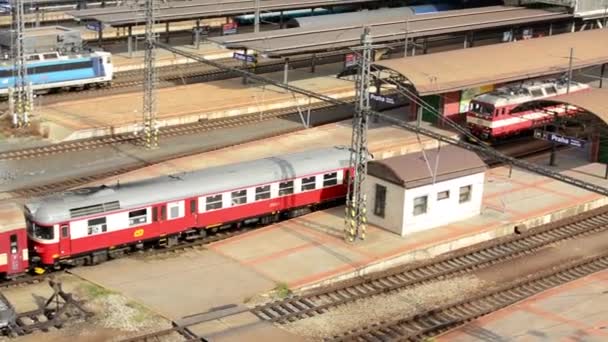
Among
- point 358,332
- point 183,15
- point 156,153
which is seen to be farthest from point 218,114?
point 358,332

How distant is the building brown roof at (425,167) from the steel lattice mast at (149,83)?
1419cm

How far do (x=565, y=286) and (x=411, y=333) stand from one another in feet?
24.3

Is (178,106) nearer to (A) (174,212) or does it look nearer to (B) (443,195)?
(A) (174,212)

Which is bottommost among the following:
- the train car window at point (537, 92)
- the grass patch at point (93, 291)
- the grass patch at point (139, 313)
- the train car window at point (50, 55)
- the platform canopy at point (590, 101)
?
the grass patch at point (93, 291)

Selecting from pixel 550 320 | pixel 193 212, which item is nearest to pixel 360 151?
pixel 193 212

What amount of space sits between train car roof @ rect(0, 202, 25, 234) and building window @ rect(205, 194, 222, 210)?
734 cm

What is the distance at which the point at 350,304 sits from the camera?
33.8 metres

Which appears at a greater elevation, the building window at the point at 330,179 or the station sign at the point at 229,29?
the station sign at the point at 229,29

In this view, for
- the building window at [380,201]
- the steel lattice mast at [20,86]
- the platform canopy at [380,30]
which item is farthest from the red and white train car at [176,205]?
the steel lattice mast at [20,86]

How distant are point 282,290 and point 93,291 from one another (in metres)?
6.45

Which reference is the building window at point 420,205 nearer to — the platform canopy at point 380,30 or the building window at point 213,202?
the building window at point 213,202

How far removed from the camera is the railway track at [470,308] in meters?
31.5

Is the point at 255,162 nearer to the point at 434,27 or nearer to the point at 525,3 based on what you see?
the point at 434,27

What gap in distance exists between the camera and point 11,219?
33125 millimetres
